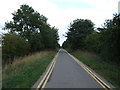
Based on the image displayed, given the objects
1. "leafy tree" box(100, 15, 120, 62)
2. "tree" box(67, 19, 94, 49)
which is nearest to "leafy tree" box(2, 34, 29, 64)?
"leafy tree" box(100, 15, 120, 62)

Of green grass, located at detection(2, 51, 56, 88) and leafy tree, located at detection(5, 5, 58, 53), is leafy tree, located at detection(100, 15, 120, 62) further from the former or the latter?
leafy tree, located at detection(5, 5, 58, 53)

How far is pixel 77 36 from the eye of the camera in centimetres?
6244

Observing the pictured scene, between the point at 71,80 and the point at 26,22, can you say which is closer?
the point at 71,80

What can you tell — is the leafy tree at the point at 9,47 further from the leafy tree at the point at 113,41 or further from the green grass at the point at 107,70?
the leafy tree at the point at 113,41

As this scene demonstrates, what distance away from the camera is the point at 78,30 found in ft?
210

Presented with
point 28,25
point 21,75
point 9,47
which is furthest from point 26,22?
point 21,75

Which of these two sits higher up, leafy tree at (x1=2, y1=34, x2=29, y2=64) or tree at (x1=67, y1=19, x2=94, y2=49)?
tree at (x1=67, y1=19, x2=94, y2=49)

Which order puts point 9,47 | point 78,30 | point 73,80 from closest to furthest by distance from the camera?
point 73,80, point 9,47, point 78,30

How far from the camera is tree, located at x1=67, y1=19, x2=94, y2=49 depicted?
62.2 meters

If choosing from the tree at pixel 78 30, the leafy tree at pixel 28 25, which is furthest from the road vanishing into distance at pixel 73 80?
the tree at pixel 78 30

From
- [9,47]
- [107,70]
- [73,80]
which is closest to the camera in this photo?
[73,80]

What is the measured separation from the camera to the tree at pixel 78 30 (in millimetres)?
62219

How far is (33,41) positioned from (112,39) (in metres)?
30.5

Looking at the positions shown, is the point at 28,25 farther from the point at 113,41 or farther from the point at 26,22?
the point at 113,41
